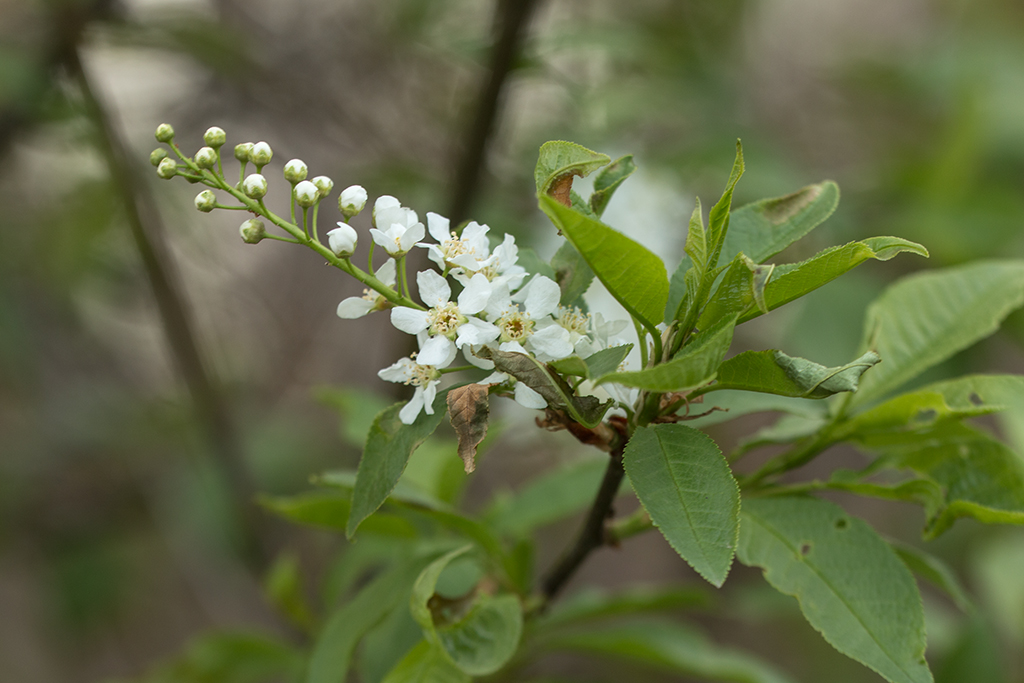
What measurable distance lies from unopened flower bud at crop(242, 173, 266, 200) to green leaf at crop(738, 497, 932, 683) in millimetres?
666

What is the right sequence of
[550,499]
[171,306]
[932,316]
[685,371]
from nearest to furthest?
[685,371], [932,316], [550,499], [171,306]

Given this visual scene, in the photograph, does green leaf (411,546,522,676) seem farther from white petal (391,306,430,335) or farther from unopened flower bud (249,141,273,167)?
unopened flower bud (249,141,273,167)

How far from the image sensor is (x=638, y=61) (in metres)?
2.63

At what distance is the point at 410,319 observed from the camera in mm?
811

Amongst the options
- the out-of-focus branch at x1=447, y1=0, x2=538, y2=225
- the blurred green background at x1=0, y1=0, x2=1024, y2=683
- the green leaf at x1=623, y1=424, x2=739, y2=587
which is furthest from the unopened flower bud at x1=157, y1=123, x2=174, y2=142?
the out-of-focus branch at x1=447, y1=0, x2=538, y2=225

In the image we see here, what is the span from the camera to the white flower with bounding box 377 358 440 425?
32.4 inches

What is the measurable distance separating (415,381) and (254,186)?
0.26 m

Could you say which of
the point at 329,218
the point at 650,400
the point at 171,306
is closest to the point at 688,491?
the point at 650,400

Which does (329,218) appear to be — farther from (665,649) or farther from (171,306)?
(665,649)

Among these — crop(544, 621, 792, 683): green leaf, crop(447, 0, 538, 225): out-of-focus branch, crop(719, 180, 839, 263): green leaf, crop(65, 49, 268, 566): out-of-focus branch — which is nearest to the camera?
crop(719, 180, 839, 263): green leaf

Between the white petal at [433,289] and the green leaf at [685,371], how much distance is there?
0.67 ft

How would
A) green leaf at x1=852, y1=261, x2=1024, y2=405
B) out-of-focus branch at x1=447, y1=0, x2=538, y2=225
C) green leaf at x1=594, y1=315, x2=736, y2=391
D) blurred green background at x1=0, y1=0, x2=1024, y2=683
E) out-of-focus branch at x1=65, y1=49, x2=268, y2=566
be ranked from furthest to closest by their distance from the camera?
1. blurred green background at x1=0, y1=0, x2=1024, y2=683
2. out-of-focus branch at x1=65, y1=49, x2=268, y2=566
3. out-of-focus branch at x1=447, y1=0, x2=538, y2=225
4. green leaf at x1=852, y1=261, x2=1024, y2=405
5. green leaf at x1=594, y1=315, x2=736, y2=391

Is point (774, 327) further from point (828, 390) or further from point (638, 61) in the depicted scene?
point (828, 390)

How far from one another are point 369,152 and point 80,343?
127cm
